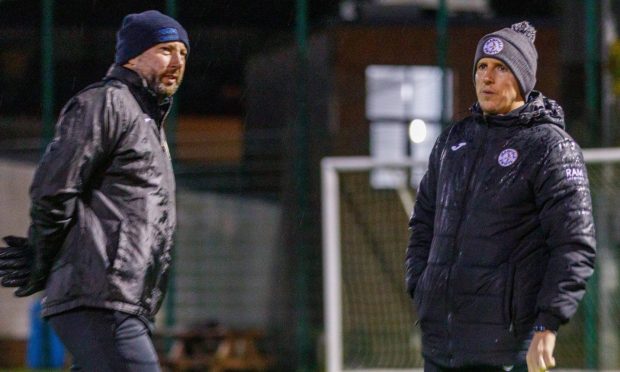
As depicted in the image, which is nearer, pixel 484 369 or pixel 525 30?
pixel 484 369

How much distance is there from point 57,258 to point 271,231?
7.67m

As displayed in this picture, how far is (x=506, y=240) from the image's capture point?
4098 millimetres

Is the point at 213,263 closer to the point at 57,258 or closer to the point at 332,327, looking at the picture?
the point at 332,327

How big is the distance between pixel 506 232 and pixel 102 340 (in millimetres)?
1289

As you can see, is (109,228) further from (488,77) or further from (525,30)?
(525,30)

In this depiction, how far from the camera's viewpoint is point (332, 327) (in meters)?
9.37

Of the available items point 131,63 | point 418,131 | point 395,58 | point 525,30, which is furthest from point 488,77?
point 395,58

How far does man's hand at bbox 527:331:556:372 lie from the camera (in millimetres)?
3912

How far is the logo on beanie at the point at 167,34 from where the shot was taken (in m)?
4.33

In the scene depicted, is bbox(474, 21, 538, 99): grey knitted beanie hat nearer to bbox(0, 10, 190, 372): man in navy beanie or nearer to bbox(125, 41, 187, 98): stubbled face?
bbox(125, 41, 187, 98): stubbled face

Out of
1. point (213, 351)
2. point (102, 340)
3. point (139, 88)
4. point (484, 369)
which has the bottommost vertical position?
point (213, 351)

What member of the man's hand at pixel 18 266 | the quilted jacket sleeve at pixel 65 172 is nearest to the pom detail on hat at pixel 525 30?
the quilted jacket sleeve at pixel 65 172

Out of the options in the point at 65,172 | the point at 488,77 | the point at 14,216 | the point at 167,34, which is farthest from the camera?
the point at 14,216

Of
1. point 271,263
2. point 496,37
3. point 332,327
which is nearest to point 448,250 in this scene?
point 496,37
